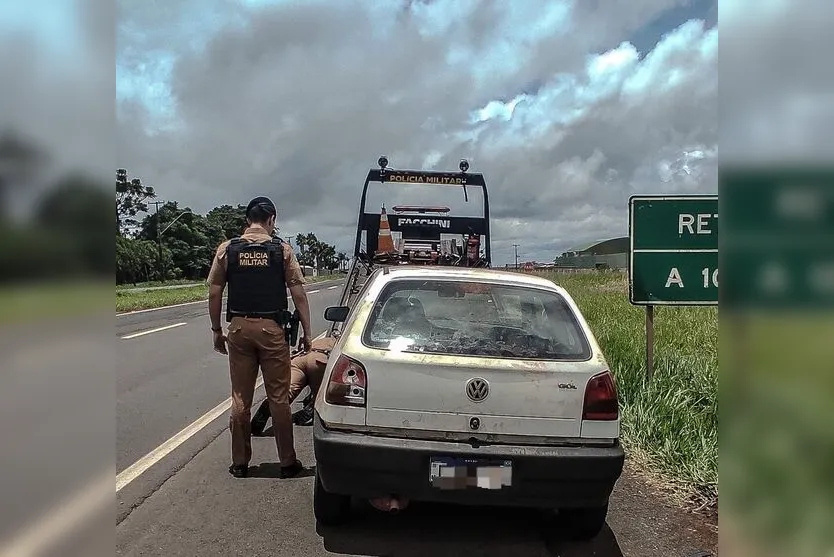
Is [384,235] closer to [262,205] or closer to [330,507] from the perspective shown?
[262,205]

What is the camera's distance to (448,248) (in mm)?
11062

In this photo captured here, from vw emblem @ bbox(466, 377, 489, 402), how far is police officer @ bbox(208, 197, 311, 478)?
176 cm

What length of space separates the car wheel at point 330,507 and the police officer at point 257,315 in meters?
1.01

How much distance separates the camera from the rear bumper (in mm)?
3443

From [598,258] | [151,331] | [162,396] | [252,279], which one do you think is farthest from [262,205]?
[598,258]

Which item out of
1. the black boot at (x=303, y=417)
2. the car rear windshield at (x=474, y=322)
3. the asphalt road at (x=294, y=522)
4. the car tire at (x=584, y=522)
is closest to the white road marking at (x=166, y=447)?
the asphalt road at (x=294, y=522)

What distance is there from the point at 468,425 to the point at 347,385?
0.68 meters

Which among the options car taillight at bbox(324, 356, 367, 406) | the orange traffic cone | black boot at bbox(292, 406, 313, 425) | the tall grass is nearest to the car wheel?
car taillight at bbox(324, 356, 367, 406)

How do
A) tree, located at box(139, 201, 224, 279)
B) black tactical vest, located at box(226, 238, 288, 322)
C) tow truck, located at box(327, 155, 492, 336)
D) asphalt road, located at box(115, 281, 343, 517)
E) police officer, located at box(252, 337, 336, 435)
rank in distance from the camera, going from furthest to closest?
1. tree, located at box(139, 201, 224, 279)
2. tow truck, located at box(327, 155, 492, 336)
3. police officer, located at box(252, 337, 336, 435)
4. asphalt road, located at box(115, 281, 343, 517)
5. black tactical vest, located at box(226, 238, 288, 322)

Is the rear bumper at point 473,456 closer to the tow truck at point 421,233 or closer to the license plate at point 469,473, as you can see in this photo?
the license plate at point 469,473
